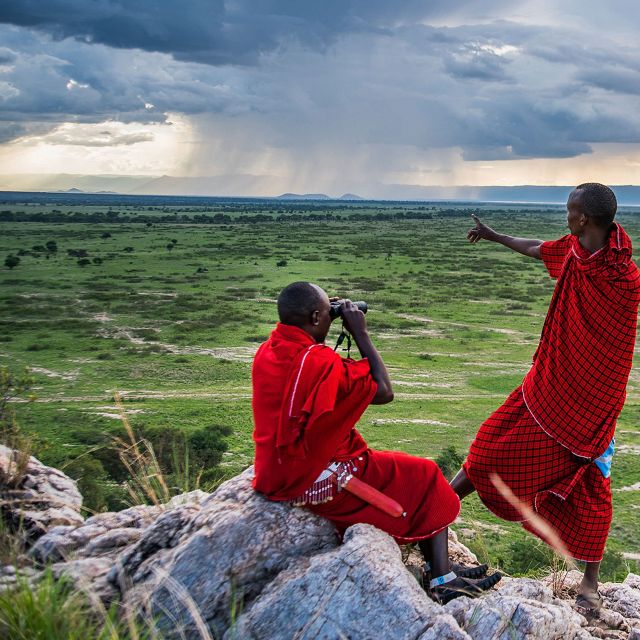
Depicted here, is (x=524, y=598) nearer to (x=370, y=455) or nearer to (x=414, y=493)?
(x=414, y=493)

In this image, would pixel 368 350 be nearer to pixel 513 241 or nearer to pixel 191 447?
pixel 513 241

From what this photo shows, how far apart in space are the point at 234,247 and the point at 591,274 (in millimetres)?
47171

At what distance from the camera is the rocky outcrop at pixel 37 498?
3.90m

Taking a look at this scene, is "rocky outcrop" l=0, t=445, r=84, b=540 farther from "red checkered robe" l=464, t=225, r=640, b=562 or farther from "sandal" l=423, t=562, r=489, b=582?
"red checkered robe" l=464, t=225, r=640, b=562

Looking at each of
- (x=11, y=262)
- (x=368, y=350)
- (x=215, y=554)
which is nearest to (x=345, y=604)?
(x=215, y=554)

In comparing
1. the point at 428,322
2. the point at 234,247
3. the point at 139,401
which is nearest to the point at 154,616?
the point at 139,401

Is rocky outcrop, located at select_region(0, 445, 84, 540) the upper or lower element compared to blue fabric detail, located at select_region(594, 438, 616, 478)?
lower

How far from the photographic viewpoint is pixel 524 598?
304 cm

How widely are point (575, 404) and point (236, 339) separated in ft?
58.7

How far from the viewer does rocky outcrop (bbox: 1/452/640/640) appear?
266 centimetres

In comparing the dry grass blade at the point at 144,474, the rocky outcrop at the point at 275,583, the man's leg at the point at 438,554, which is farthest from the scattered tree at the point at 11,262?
the man's leg at the point at 438,554

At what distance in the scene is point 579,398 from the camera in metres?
3.67

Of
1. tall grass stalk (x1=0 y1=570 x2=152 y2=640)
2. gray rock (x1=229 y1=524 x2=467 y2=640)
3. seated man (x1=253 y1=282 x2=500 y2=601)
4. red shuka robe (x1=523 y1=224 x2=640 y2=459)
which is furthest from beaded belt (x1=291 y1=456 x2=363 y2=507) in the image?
red shuka robe (x1=523 y1=224 x2=640 y2=459)

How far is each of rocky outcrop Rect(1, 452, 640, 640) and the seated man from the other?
0.13 m
